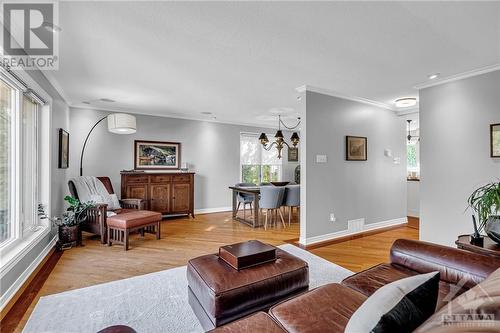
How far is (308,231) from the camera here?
3.72 meters

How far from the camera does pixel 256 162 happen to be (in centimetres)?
705

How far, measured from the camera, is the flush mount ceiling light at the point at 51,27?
2021 mm

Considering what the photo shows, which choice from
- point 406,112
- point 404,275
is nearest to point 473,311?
point 404,275

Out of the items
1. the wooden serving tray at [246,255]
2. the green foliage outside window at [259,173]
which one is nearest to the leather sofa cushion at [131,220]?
the wooden serving tray at [246,255]

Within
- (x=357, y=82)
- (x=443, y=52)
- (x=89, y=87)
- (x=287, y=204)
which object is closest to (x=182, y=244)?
(x=287, y=204)

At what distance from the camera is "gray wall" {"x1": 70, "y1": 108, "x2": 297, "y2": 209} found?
16.0 feet

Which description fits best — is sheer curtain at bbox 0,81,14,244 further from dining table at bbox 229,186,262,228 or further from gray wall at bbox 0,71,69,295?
dining table at bbox 229,186,262,228

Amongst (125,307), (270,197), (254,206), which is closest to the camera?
(125,307)

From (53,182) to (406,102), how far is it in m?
5.73

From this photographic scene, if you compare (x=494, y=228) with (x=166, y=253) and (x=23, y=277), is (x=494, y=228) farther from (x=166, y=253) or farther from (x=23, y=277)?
(x=23, y=277)

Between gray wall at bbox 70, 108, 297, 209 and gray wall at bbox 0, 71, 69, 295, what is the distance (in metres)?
0.50

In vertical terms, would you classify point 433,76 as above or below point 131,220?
above

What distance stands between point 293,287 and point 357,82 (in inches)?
116

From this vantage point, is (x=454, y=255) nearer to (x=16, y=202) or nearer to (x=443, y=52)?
(x=443, y=52)
